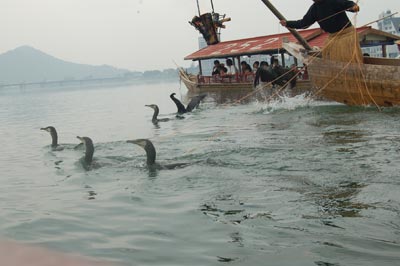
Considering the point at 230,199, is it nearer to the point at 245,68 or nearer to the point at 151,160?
the point at 151,160

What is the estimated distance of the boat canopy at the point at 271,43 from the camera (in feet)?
75.9

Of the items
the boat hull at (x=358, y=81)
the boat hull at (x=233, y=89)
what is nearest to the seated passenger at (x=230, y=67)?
the boat hull at (x=233, y=89)

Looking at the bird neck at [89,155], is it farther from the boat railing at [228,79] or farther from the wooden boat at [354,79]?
the boat railing at [228,79]

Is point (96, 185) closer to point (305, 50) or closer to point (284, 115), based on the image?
point (284, 115)

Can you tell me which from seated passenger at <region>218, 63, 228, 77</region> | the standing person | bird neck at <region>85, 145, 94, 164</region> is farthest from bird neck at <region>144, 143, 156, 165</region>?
seated passenger at <region>218, 63, 228, 77</region>

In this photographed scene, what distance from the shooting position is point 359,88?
A: 12297mm

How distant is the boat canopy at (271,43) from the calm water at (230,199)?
11554 mm

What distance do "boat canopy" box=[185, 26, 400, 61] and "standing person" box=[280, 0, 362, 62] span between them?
7176 mm

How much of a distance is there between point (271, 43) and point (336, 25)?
14071 millimetres

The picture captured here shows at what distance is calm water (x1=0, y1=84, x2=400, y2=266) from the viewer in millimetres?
4203

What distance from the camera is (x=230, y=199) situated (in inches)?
228

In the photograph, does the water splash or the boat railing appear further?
the boat railing

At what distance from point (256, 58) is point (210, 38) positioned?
21.3 feet

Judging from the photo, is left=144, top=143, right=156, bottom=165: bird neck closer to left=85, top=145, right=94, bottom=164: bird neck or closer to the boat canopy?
left=85, top=145, right=94, bottom=164: bird neck
